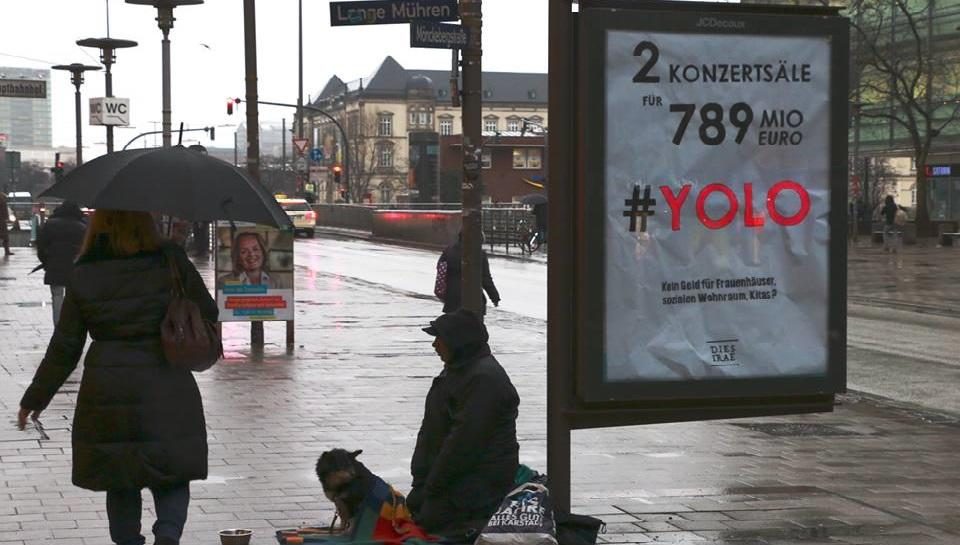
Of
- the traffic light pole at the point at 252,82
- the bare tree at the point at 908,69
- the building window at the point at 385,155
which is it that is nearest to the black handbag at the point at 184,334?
the traffic light pole at the point at 252,82

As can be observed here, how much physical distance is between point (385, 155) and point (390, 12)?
458 ft

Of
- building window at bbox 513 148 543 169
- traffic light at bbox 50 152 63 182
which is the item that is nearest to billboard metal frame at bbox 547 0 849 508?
traffic light at bbox 50 152 63 182

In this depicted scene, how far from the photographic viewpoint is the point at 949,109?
235 ft

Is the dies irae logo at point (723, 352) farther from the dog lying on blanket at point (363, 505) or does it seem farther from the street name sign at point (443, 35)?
the street name sign at point (443, 35)

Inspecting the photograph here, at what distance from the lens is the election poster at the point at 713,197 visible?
22.4 feet

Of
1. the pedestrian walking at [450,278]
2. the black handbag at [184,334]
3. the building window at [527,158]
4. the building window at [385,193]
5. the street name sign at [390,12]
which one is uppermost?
the building window at [527,158]

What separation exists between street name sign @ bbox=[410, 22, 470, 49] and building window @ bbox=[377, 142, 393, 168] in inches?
5318

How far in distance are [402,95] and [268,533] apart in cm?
15275

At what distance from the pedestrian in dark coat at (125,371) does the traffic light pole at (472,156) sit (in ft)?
13.9

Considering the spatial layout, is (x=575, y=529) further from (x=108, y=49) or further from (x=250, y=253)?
(x=108, y=49)

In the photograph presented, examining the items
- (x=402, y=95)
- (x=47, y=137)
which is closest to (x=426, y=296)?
(x=402, y=95)

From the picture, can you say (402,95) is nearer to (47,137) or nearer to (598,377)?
(47,137)

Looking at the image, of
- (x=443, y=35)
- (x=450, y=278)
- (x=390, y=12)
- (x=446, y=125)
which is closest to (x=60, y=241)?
(x=450, y=278)

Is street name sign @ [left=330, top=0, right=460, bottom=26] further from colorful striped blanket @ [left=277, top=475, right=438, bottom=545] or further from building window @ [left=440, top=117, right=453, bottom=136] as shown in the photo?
building window @ [left=440, top=117, right=453, bottom=136]
